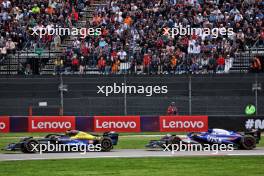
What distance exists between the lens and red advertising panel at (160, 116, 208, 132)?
35.5 metres

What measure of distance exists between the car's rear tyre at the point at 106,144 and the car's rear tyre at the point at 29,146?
2.06 meters

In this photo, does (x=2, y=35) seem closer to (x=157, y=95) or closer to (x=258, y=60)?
(x=157, y=95)

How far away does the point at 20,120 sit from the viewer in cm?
3578

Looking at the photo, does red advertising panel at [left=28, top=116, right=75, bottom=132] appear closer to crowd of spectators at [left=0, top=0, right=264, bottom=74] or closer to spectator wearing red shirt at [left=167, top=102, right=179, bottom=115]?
crowd of spectators at [left=0, top=0, right=264, bottom=74]

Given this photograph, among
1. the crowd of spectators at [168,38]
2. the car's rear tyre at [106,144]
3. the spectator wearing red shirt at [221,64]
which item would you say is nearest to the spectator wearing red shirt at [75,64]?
the crowd of spectators at [168,38]

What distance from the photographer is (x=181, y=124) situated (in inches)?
1406

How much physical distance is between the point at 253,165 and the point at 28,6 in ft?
84.7

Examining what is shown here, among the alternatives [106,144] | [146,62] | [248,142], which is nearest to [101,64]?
[146,62]

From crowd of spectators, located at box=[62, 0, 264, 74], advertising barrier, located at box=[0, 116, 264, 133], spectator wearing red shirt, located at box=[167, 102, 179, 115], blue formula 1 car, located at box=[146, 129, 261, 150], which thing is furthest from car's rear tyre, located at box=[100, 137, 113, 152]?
crowd of spectators, located at box=[62, 0, 264, 74]

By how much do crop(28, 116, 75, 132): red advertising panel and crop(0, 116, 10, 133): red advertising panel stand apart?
949mm

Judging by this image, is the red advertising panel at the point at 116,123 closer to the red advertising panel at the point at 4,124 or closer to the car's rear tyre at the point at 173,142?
the red advertising panel at the point at 4,124

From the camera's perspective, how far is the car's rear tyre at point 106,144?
982 inches

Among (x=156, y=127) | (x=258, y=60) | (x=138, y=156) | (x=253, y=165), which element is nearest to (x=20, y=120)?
(x=156, y=127)

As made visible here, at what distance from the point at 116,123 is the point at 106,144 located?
1086 cm
